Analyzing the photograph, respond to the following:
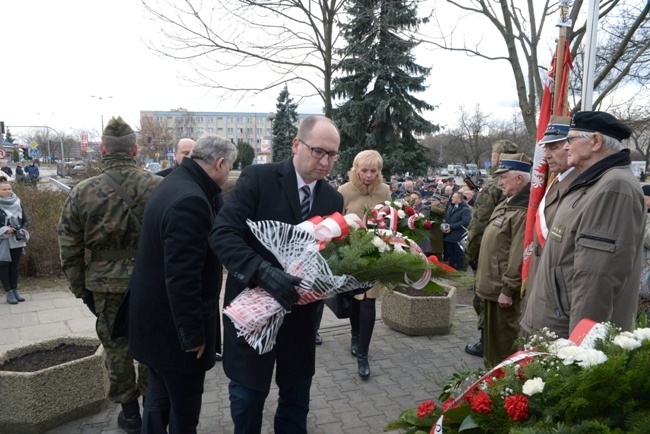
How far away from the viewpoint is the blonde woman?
4723 mm

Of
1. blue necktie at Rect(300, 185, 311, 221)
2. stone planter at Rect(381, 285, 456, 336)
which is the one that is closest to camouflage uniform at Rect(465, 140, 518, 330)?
stone planter at Rect(381, 285, 456, 336)

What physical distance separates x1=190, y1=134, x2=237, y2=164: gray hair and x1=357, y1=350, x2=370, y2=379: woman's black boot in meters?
2.62

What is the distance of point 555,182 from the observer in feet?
11.5

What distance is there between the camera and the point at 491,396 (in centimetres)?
162

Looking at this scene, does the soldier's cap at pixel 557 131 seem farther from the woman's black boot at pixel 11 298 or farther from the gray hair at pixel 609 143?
the woman's black boot at pixel 11 298

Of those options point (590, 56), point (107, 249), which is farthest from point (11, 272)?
point (590, 56)

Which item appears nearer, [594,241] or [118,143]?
[594,241]

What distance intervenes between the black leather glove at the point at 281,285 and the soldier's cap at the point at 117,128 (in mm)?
2168

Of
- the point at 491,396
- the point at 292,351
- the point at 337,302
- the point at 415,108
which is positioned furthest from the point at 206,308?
the point at 415,108

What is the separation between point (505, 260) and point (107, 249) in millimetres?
3266

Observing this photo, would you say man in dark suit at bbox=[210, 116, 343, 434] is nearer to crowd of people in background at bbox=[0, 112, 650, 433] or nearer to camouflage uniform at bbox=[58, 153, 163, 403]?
crowd of people in background at bbox=[0, 112, 650, 433]

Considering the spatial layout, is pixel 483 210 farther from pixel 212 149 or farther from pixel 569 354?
pixel 569 354

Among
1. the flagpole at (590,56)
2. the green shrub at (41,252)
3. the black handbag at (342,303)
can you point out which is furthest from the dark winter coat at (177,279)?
the green shrub at (41,252)

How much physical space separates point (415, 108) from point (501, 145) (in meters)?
17.9
